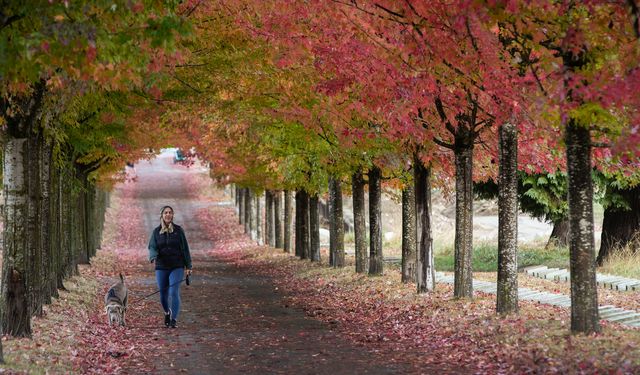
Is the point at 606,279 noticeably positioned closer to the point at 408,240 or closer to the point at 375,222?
the point at 408,240

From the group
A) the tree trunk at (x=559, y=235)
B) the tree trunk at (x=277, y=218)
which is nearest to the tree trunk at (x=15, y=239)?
the tree trunk at (x=559, y=235)

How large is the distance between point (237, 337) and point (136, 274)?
56.6ft

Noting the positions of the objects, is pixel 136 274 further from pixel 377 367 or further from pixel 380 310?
pixel 377 367

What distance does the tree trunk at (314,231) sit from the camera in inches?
1250

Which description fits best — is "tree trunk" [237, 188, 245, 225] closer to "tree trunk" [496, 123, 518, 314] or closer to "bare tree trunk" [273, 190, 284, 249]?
"bare tree trunk" [273, 190, 284, 249]

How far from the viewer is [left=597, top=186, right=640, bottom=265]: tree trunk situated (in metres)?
29.7

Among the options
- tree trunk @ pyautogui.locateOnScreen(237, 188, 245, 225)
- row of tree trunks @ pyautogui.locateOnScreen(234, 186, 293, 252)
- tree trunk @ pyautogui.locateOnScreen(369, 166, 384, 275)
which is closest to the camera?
tree trunk @ pyautogui.locateOnScreen(369, 166, 384, 275)

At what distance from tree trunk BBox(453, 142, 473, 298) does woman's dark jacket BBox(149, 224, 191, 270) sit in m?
4.62

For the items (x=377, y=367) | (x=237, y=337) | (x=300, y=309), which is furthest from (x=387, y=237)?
(x=377, y=367)

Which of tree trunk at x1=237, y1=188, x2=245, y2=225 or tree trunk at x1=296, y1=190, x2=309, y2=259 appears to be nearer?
tree trunk at x1=296, y1=190, x2=309, y2=259

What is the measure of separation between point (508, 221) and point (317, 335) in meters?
3.30

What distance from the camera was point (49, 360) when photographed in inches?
434

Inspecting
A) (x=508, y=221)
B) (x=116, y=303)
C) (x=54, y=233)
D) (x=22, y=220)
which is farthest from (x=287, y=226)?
(x=22, y=220)

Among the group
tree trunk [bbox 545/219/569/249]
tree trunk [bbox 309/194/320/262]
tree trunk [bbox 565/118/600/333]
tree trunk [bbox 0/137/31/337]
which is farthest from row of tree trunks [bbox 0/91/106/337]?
tree trunk [bbox 545/219/569/249]
